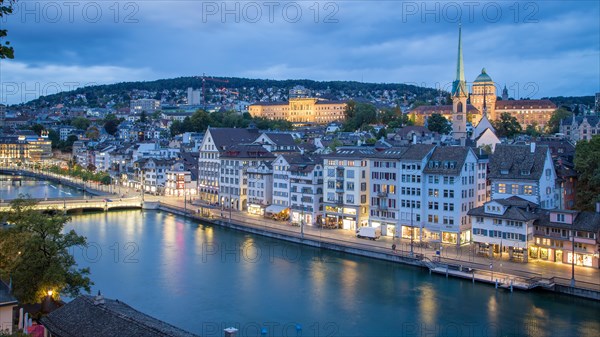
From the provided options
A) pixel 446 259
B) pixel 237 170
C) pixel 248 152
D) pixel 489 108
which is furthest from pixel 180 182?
pixel 489 108

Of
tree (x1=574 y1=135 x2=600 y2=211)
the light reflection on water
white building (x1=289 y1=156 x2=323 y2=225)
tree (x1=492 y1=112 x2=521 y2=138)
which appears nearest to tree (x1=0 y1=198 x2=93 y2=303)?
the light reflection on water

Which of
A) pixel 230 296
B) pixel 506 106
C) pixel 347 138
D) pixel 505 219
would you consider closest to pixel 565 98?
pixel 506 106

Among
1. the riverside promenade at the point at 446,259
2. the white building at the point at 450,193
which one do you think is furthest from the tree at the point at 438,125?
the white building at the point at 450,193

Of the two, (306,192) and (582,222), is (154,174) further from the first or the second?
(582,222)

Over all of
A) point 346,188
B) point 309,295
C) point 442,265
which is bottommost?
point 309,295

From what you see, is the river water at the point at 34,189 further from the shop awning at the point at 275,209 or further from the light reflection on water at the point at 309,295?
the light reflection on water at the point at 309,295

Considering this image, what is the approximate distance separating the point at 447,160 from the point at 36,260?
2504 cm

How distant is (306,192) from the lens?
44.9 metres

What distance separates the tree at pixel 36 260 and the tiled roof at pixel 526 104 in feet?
325

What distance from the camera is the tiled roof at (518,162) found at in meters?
34.1

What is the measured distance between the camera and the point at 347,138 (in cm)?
7469

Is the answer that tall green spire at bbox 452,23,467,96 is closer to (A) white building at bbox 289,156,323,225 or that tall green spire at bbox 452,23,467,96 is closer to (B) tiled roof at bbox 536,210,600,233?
(A) white building at bbox 289,156,323,225

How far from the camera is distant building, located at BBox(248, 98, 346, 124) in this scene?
131 m

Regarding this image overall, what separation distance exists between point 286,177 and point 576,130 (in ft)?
153
